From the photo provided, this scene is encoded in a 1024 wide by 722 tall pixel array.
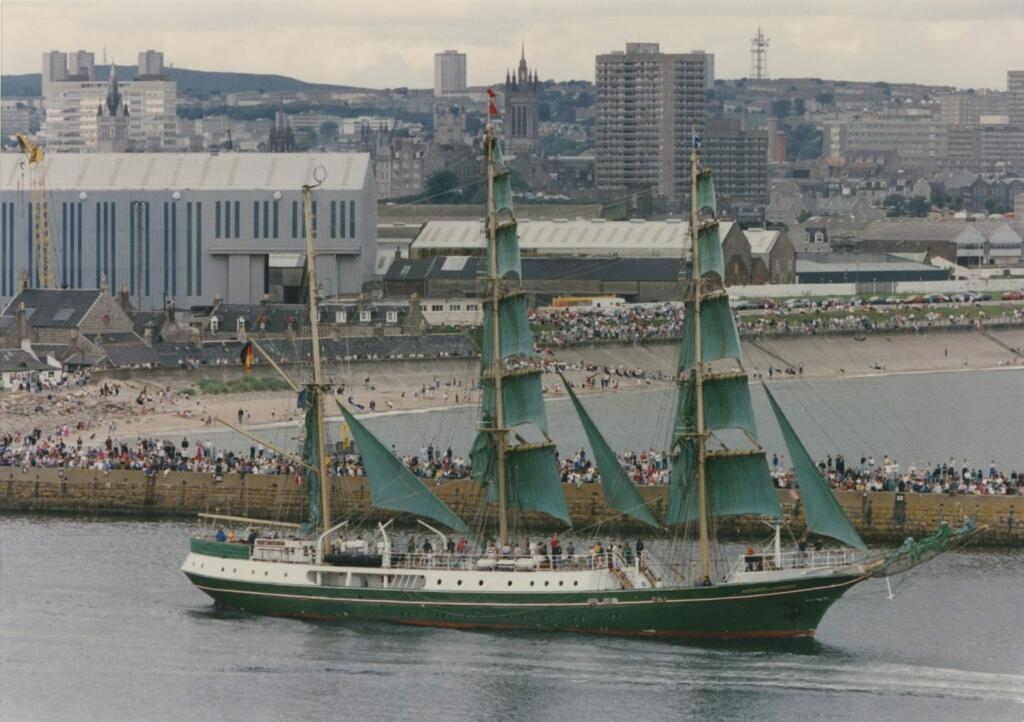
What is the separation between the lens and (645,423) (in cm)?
11438

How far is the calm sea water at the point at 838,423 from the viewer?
342ft

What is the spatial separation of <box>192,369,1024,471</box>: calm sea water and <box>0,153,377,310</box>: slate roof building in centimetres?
3167

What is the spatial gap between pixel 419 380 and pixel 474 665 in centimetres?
6601

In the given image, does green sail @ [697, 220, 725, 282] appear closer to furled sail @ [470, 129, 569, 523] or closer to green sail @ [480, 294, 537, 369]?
furled sail @ [470, 129, 569, 523]

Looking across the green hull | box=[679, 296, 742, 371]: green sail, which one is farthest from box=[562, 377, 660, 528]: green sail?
the green hull

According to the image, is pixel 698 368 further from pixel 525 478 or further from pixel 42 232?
pixel 42 232

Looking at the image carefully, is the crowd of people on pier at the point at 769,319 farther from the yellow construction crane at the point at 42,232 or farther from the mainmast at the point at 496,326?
the mainmast at the point at 496,326

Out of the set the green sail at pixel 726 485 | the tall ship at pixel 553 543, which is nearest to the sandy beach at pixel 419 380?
the tall ship at pixel 553 543

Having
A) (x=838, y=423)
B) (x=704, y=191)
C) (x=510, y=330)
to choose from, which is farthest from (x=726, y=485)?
(x=838, y=423)

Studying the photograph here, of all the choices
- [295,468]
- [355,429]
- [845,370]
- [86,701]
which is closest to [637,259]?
[845,370]

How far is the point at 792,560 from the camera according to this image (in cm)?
6538

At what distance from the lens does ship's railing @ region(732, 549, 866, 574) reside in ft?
213

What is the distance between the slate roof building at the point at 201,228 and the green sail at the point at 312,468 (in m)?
85.5

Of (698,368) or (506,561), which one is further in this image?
(698,368)
